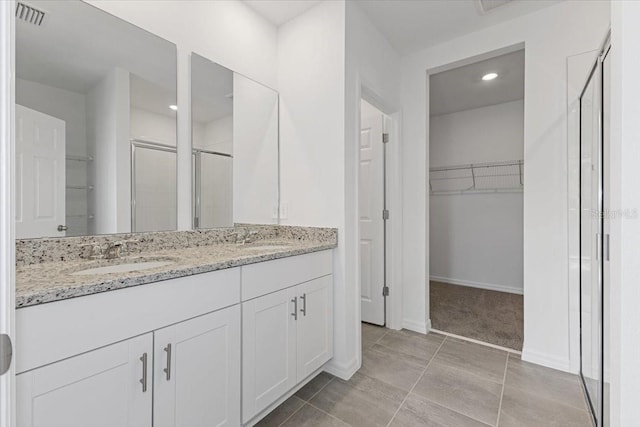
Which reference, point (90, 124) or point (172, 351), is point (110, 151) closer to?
point (90, 124)

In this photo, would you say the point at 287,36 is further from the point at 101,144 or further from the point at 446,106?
the point at 446,106

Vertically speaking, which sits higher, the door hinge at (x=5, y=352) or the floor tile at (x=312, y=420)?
the door hinge at (x=5, y=352)

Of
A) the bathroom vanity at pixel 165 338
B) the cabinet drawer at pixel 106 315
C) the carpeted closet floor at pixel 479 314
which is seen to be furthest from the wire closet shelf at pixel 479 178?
the cabinet drawer at pixel 106 315

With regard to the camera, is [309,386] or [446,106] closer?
[309,386]

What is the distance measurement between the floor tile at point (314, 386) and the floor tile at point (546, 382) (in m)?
1.18

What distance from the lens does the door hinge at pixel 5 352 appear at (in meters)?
0.42

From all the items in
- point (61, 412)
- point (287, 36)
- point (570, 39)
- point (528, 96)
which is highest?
→ point (287, 36)

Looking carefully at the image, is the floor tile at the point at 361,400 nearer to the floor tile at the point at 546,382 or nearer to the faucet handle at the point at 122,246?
the floor tile at the point at 546,382

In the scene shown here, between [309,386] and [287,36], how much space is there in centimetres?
256

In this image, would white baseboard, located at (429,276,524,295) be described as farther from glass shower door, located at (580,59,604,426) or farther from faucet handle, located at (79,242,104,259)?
faucet handle, located at (79,242,104,259)

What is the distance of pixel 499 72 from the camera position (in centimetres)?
312

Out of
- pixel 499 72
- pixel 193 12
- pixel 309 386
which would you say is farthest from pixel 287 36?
pixel 309 386
